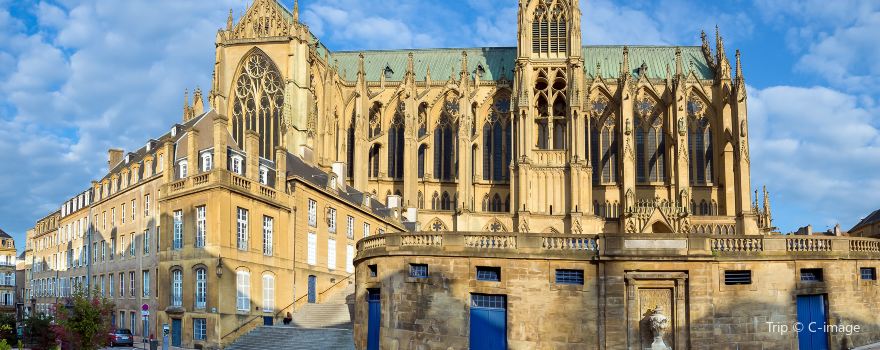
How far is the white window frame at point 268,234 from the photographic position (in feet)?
145

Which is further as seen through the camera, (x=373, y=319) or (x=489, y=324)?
(x=373, y=319)

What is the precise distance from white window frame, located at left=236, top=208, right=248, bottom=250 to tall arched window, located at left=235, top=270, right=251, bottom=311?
4.16ft

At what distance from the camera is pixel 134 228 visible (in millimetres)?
49562

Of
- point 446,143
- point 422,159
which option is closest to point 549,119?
point 446,143

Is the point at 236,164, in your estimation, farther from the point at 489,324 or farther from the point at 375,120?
the point at 375,120

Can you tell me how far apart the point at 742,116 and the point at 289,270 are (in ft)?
148

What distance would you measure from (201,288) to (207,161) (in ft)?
20.8

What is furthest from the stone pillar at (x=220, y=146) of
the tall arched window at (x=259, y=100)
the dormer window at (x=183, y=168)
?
the tall arched window at (x=259, y=100)

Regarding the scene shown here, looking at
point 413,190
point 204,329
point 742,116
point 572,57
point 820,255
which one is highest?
point 572,57

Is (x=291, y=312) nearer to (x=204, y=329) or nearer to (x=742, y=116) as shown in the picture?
(x=204, y=329)

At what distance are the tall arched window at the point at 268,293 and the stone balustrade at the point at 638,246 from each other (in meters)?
14.7

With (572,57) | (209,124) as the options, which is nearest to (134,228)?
(209,124)

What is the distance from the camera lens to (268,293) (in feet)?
144

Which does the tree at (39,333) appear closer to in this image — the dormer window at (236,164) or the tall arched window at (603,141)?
the dormer window at (236,164)
